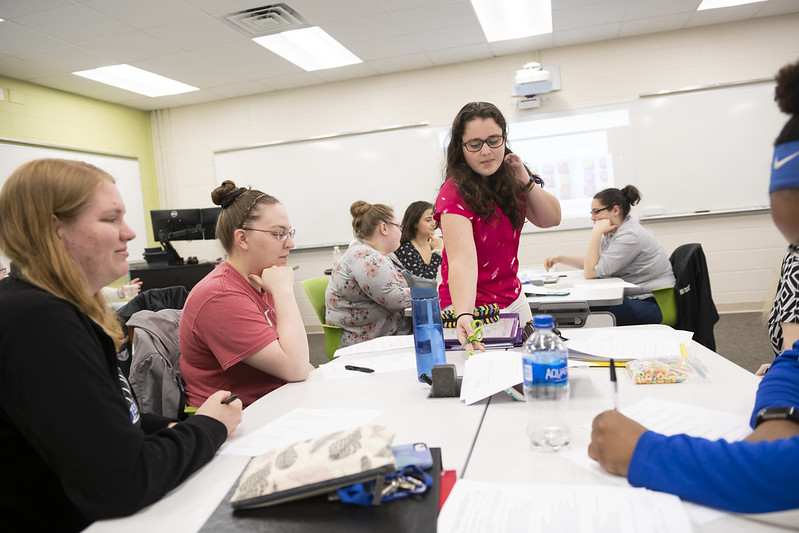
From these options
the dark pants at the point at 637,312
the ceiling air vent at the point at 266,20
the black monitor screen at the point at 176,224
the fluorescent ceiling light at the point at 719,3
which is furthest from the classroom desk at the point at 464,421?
the fluorescent ceiling light at the point at 719,3

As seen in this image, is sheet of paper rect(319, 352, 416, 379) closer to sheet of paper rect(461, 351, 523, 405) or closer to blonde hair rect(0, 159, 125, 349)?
sheet of paper rect(461, 351, 523, 405)

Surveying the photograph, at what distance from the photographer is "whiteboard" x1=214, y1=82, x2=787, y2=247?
17.5 ft

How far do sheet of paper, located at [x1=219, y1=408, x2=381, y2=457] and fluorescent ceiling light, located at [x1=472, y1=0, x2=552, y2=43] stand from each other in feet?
13.4

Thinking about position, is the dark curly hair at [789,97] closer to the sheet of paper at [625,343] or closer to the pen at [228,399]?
the sheet of paper at [625,343]

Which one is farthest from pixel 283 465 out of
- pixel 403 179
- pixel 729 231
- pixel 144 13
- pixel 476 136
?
pixel 729 231

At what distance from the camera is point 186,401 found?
5.71 feet

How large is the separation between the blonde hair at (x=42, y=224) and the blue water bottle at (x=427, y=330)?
74 centimetres

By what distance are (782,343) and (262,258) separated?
1663 millimetres

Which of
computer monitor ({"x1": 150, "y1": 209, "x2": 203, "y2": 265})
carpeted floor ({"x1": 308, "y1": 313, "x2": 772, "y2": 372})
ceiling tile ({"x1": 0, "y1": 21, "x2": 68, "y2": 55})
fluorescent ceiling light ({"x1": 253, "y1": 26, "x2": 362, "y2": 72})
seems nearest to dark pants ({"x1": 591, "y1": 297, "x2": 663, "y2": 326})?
carpeted floor ({"x1": 308, "y1": 313, "x2": 772, "y2": 372})

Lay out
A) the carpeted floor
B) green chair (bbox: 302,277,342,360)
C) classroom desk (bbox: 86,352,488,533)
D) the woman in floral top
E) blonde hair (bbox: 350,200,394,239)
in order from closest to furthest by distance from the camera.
→ classroom desk (bbox: 86,352,488,533) < the woman in floral top < green chair (bbox: 302,277,342,360) < blonde hair (bbox: 350,200,394,239) < the carpeted floor

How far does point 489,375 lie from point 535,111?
493cm

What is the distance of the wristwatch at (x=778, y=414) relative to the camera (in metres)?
0.86

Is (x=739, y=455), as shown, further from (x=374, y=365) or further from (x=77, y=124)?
(x=77, y=124)

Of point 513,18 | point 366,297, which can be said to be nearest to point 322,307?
point 366,297
